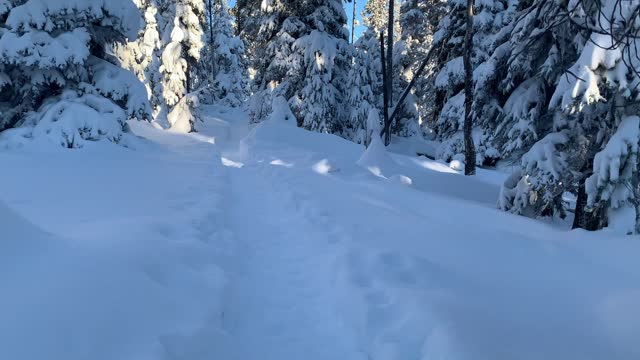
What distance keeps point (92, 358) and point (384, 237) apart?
3759 mm

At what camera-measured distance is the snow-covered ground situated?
311 cm

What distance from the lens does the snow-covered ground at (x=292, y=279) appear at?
3.11 meters

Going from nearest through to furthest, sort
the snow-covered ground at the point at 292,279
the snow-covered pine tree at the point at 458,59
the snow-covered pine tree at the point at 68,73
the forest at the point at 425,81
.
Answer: the snow-covered ground at the point at 292,279 → the forest at the point at 425,81 → the snow-covered pine tree at the point at 68,73 → the snow-covered pine tree at the point at 458,59

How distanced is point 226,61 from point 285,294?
38483 mm

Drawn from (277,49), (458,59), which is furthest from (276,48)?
(458,59)

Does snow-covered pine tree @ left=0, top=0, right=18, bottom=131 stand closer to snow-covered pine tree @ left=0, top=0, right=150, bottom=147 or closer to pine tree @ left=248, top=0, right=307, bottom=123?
snow-covered pine tree @ left=0, top=0, right=150, bottom=147

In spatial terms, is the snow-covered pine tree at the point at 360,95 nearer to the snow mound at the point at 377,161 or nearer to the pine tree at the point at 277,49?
the pine tree at the point at 277,49

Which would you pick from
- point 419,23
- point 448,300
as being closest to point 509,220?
point 448,300

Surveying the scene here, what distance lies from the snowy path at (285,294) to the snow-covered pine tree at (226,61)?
32809 mm

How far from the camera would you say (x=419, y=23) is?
2484cm

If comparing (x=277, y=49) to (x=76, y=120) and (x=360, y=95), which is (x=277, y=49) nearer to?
(x=360, y=95)

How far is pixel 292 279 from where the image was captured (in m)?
4.95

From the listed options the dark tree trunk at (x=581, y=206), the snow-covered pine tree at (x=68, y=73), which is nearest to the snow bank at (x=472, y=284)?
the dark tree trunk at (x=581, y=206)

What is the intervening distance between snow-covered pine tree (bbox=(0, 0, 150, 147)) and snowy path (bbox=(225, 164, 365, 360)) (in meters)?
6.63
